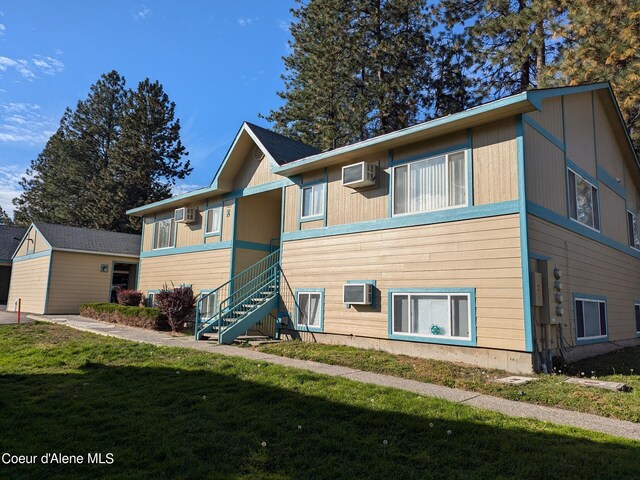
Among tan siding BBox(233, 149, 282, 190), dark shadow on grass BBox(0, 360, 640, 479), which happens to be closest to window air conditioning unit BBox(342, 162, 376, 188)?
tan siding BBox(233, 149, 282, 190)

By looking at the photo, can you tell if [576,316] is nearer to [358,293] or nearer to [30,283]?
[358,293]

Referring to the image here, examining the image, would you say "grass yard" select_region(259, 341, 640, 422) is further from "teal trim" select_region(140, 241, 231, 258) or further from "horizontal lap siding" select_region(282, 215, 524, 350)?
"teal trim" select_region(140, 241, 231, 258)

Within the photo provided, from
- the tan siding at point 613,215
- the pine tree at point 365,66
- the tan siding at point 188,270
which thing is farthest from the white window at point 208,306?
the pine tree at point 365,66

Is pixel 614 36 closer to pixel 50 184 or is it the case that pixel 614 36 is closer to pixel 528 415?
pixel 528 415

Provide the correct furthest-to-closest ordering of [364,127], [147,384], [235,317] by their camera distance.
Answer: [364,127]
[235,317]
[147,384]

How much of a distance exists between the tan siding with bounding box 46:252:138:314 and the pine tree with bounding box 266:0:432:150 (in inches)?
540

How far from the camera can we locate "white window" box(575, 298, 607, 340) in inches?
410

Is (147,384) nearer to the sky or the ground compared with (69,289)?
nearer to the ground

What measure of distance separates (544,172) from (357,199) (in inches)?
173

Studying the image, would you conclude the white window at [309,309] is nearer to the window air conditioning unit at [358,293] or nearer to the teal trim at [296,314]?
the teal trim at [296,314]

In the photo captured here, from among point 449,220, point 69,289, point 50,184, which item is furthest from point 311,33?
point 50,184

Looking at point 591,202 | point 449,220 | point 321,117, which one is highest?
point 321,117

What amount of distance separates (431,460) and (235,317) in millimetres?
9753

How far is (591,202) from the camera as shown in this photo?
40.0ft
